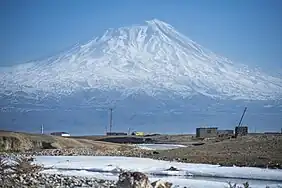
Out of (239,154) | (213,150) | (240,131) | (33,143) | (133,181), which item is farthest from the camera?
(240,131)

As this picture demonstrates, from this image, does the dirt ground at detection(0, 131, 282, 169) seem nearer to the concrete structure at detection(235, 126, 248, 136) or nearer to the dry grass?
the dry grass

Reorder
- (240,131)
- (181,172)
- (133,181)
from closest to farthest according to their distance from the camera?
(133,181), (181,172), (240,131)

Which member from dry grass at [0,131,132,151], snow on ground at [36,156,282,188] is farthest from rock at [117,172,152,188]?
dry grass at [0,131,132,151]

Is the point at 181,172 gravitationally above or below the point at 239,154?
below

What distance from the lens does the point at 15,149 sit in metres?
43.5

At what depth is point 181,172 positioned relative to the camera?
2691 centimetres

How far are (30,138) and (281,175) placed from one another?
85.0 ft

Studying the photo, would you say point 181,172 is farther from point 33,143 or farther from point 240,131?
point 240,131

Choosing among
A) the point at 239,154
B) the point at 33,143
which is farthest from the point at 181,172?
the point at 33,143

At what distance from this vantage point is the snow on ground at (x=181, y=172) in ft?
78.0

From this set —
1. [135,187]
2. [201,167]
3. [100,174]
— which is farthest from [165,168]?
[135,187]

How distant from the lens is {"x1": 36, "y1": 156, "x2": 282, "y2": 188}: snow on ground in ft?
78.0

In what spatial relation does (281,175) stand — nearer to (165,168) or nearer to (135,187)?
(165,168)

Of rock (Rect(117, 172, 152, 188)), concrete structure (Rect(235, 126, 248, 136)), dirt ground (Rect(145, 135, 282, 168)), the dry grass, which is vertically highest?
concrete structure (Rect(235, 126, 248, 136))
